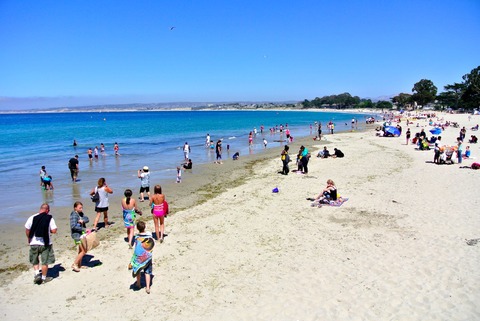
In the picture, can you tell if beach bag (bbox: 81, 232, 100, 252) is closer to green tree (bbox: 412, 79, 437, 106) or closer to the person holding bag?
the person holding bag

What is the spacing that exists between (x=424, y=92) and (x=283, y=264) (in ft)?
416

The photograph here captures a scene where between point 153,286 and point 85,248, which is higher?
point 85,248

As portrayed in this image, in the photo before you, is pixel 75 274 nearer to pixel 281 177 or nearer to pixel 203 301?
pixel 203 301

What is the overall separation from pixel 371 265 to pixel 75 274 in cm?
639

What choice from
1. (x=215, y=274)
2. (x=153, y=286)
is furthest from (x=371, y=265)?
(x=153, y=286)

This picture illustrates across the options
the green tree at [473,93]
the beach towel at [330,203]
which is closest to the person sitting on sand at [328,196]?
the beach towel at [330,203]

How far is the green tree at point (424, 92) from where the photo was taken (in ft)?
380

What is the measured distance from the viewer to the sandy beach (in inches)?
244

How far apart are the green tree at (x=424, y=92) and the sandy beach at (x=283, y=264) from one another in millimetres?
116582

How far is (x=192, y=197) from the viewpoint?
580 inches

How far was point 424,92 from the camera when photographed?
11700 cm

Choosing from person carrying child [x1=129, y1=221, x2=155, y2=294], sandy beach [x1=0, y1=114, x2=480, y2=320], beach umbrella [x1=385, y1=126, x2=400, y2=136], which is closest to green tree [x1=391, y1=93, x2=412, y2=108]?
beach umbrella [x1=385, y1=126, x2=400, y2=136]

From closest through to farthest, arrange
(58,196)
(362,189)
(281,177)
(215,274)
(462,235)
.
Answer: (215,274)
(462,235)
(362,189)
(58,196)
(281,177)

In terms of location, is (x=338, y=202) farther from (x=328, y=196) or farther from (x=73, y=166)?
(x=73, y=166)
